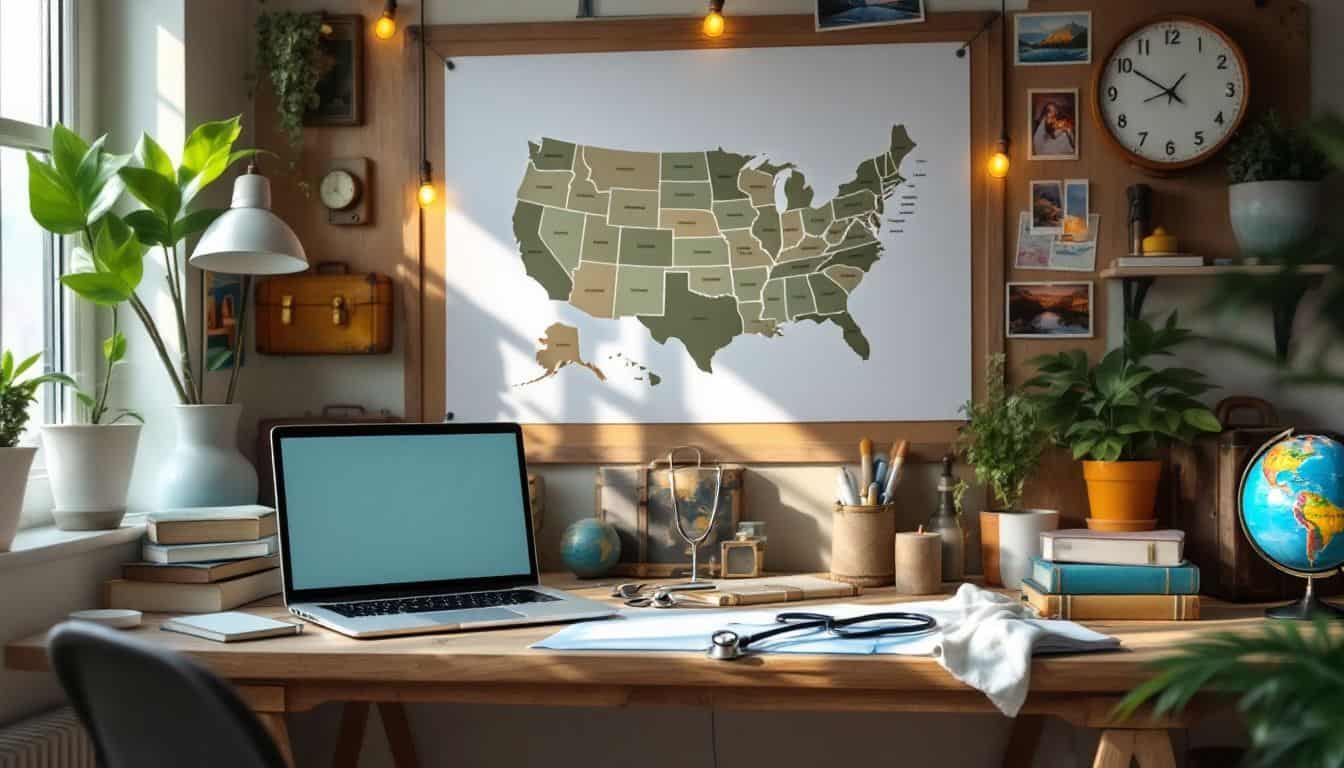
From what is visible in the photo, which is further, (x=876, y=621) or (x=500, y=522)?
(x=500, y=522)

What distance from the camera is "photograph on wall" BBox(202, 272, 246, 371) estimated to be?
2.66 meters

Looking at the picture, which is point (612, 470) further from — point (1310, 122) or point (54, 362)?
point (1310, 122)

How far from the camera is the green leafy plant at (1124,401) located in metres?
2.45

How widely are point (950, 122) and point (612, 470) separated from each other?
3.48ft

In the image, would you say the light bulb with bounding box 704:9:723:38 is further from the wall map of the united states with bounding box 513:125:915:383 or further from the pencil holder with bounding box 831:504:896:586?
the pencil holder with bounding box 831:504:896:586

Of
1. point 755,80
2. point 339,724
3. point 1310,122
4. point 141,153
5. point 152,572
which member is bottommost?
point 339,724

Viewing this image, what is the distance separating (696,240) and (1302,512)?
1.32 m

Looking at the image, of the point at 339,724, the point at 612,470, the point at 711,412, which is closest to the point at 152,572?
the point at 339,724

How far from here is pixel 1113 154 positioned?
2666 millimetres

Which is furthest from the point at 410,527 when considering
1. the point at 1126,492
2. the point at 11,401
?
the point at 1126,492

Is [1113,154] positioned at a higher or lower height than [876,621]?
higher

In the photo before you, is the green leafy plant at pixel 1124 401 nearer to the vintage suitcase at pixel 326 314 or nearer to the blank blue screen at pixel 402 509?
the blank blue screen at pixel 402 509

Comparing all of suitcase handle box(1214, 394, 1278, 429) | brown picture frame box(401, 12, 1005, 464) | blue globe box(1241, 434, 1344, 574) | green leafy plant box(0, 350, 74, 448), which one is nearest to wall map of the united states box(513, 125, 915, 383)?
brown picture frame box(401, 12, 1005, 464)

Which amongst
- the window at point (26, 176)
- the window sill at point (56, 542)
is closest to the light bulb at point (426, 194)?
the window at point (26, 176)
